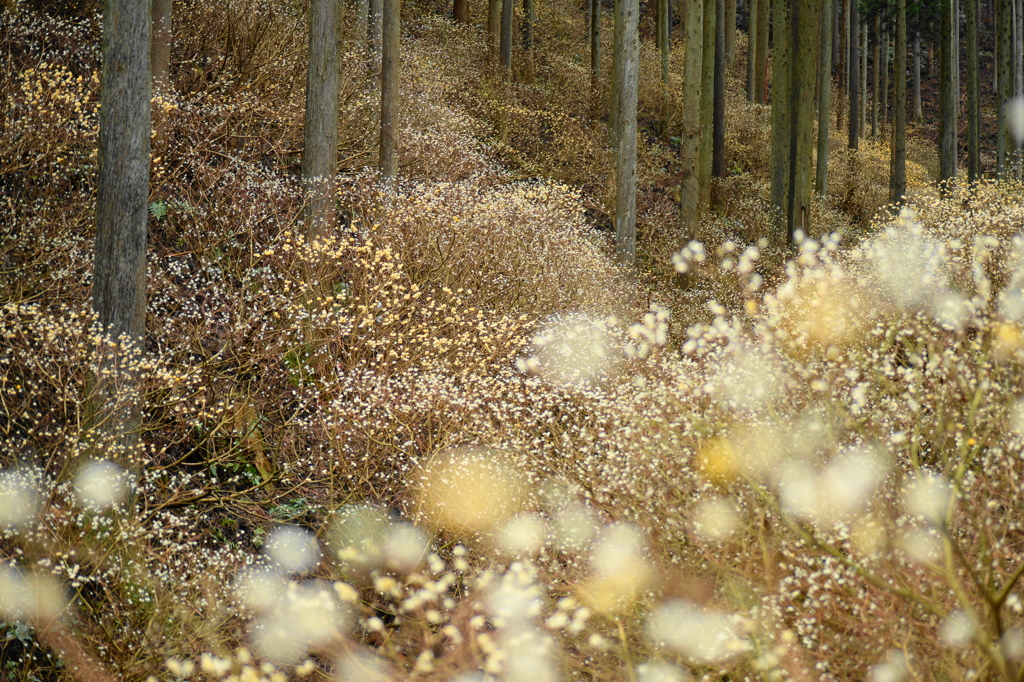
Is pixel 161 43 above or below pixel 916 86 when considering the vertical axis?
below

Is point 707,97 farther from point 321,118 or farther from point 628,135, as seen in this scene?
point 321,118

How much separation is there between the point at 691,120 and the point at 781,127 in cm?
188

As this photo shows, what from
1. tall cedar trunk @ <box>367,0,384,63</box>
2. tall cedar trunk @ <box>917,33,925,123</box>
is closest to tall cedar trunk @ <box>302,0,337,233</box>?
tall cedar trunk @ <box>367,0,384,63</box>

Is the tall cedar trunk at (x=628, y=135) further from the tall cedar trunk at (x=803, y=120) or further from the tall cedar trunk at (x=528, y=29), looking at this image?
the tall cedar trunk at (x=528, y=29)

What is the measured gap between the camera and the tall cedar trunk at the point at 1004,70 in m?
16.5

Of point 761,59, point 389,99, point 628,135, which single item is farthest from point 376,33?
point 761,59

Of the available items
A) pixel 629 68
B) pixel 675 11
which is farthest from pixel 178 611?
pixel 675 11

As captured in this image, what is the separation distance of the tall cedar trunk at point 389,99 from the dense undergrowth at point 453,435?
0.33 metres

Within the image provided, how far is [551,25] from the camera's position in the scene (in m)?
26.8

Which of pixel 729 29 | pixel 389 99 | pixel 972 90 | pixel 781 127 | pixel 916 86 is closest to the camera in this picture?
pixel 389 99

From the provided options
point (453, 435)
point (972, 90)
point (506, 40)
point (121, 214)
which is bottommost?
point (453, 435)

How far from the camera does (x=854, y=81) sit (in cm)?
2741

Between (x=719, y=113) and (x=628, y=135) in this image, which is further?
(x=719, y=113)

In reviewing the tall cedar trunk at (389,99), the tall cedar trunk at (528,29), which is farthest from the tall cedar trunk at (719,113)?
the tall cedar trunk at (389,99)
